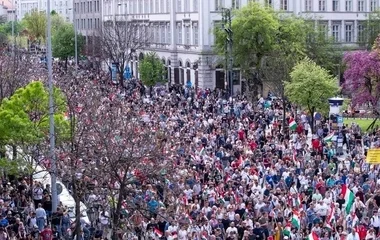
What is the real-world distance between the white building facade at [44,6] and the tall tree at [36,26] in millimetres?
9083

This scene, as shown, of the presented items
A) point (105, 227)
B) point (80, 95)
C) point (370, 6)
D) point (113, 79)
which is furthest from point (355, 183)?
point (113, 79)

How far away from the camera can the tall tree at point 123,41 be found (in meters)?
81.9

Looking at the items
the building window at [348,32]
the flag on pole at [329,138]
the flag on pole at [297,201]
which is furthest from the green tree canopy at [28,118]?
the building window at [348,32]

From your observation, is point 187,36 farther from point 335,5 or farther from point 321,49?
point 321,49

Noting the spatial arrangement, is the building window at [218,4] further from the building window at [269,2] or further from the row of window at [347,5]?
the row of window at [347,5]

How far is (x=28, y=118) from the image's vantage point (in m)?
30.3

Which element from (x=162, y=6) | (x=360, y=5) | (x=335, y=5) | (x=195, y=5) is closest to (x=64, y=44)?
(x=162, y=6)

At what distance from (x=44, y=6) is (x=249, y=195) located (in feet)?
488

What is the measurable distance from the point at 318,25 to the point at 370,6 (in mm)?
8895

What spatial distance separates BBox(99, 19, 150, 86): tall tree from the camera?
8194cm

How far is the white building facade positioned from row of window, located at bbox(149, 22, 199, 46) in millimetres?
55099

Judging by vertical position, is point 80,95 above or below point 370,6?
below

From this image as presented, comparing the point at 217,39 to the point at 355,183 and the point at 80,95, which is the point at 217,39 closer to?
the point at 80,95

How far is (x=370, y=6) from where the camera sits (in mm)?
79125
